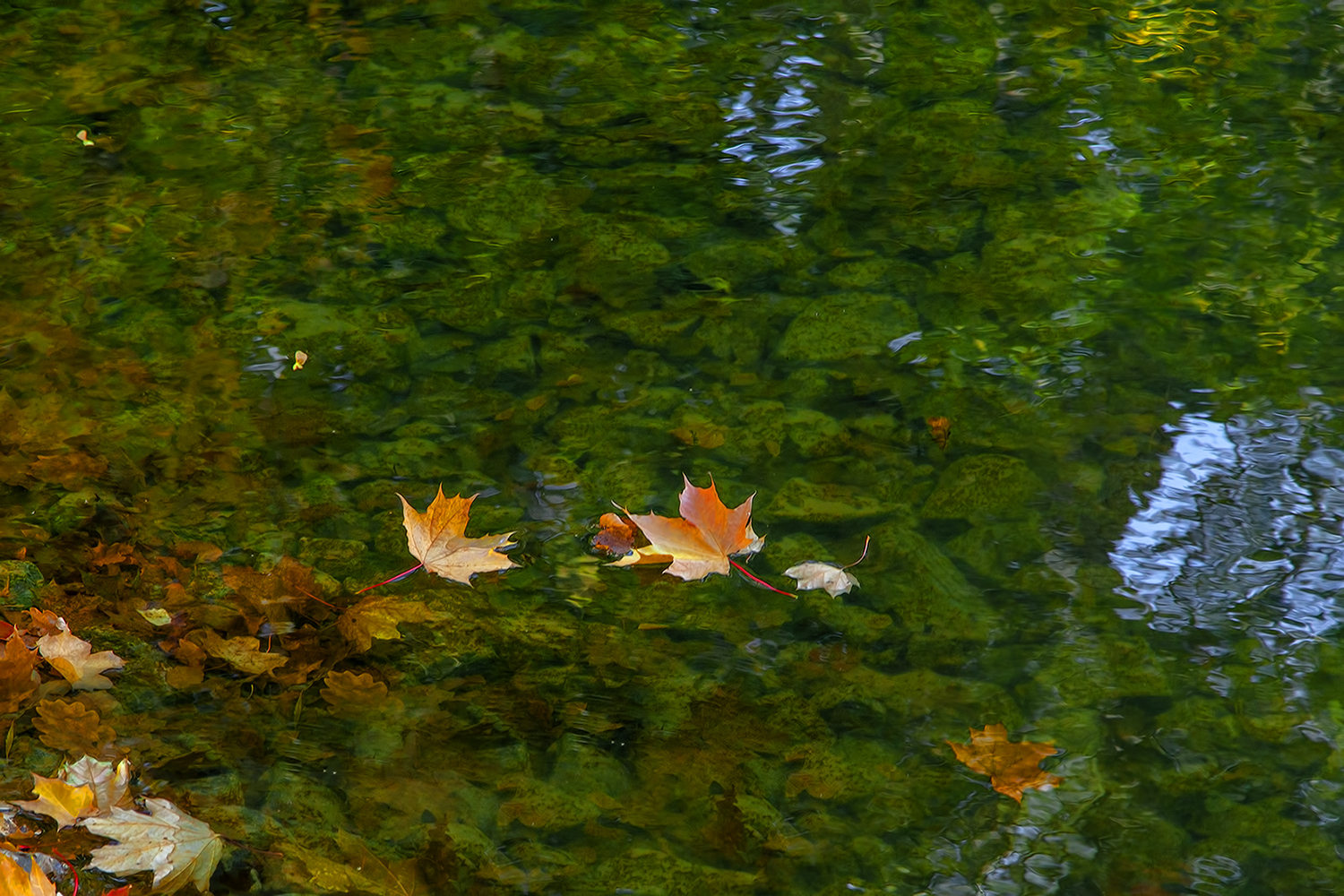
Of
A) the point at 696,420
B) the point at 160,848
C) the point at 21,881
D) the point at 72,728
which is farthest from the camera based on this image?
the point at 696,420

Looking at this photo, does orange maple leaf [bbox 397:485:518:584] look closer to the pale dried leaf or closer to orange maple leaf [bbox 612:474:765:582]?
orange maple leaf [bbox 612:474:765:582]

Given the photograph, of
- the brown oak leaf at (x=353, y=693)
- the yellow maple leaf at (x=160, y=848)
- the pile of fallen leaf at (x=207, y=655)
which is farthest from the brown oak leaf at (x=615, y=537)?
the yellow maple leaf at (x=160, y=848)

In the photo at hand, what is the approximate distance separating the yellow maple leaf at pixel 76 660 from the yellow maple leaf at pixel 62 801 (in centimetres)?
21

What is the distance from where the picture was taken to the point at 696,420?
2021 millimetres

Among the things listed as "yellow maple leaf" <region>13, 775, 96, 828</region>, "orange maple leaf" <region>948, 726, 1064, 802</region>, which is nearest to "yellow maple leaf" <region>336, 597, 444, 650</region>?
"yellow maple leaf" <region>13, 775, 96, 828</region>

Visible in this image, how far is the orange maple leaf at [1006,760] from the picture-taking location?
5.04 ft

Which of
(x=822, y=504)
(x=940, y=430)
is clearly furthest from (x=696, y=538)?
(x=940, y=430)

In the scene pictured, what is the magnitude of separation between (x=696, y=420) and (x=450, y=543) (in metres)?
0.51

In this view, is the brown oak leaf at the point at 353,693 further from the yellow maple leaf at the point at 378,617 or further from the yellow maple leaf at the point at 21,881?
the yellow maple leaf at the point at 21,881

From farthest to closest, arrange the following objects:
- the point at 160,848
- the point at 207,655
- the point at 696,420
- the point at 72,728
Result: the point at 696,420 → the point at 207,655 → the point at 72,728 → the point at 160,848

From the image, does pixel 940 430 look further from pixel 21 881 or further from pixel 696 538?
pixel 21 881

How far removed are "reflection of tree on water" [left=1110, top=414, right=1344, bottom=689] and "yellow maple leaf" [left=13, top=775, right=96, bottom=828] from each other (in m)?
1.54

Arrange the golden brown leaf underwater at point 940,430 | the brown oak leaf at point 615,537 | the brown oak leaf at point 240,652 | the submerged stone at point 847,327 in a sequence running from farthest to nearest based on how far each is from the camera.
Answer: the submerged stone at point 847,327 < the golden brown leaf underwater at point 940,430 < the brown oak leaf at point 615,537 < the brown oak leaf at point 240,652

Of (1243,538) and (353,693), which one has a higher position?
(1243,538)
